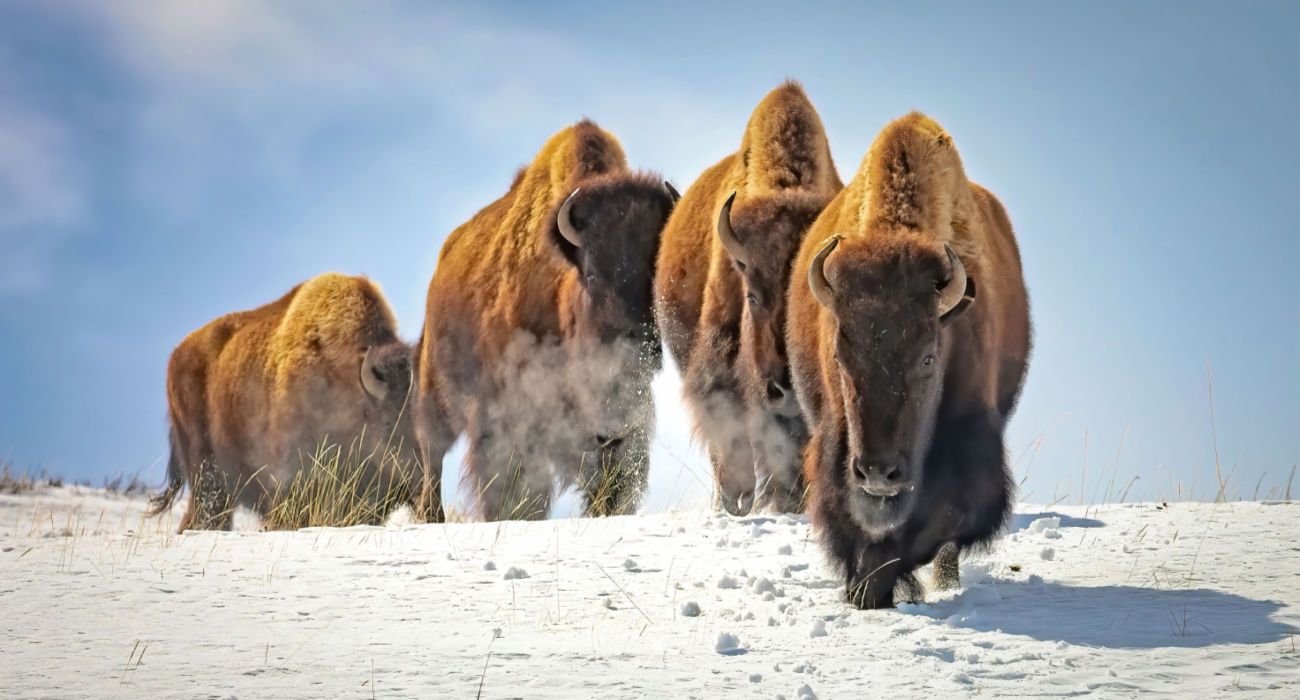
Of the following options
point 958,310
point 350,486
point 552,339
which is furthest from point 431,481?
point 958,310

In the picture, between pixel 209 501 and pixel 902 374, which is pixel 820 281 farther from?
pixel 209 501

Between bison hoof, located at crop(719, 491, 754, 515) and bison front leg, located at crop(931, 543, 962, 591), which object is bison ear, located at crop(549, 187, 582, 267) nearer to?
bison hoof, located at crop(719, 491, 754, 515)

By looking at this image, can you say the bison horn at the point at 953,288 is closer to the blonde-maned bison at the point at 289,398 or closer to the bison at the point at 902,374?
the bison at the point at 902,374

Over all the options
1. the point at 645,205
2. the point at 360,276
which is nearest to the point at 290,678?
the point at 645,205

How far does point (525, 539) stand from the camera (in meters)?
6.28

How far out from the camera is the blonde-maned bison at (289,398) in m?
11.0

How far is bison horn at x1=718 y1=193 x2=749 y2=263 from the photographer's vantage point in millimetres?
6699

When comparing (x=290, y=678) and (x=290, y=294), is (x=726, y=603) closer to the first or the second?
(x=290, y=678)

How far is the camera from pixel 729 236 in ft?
22.4

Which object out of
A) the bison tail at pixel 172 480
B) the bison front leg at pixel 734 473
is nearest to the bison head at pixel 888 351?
the bison front leg at pixel 734 473

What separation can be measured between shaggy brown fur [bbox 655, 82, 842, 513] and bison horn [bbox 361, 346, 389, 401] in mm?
3803

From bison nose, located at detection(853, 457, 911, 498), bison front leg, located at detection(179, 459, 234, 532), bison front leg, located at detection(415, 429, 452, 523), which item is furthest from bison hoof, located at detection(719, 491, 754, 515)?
bison front leg, located at detection(179, 459, 234, 532)

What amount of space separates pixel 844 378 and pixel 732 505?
2743mm

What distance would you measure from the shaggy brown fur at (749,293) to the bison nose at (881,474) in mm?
2180
